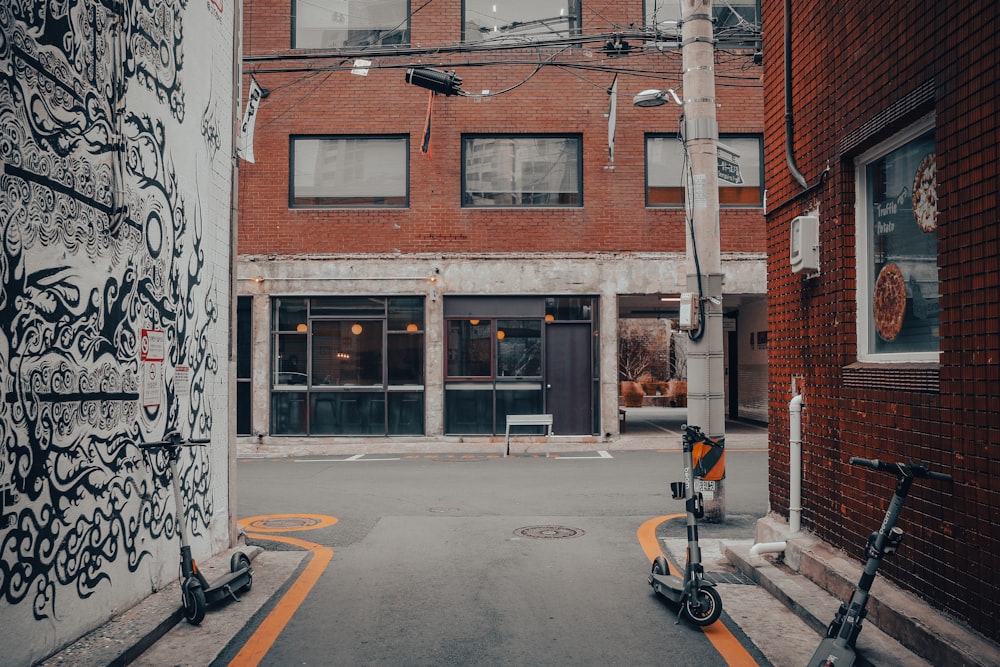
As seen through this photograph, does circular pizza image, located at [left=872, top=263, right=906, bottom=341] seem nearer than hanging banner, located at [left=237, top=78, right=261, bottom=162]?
Yes

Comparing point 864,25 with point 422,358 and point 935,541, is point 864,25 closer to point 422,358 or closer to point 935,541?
point 935,541

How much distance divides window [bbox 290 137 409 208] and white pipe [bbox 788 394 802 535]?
41.5ft

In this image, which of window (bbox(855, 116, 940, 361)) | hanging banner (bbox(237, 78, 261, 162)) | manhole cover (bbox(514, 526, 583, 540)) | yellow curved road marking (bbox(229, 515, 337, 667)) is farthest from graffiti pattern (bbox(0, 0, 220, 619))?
window (bbox(855, 116, 940, 361))

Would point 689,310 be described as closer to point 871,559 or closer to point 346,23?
point 871,559

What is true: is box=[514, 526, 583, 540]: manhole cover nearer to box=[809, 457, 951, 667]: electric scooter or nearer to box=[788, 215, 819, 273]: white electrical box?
box=[788, 215, 819, 273]: white electrical box

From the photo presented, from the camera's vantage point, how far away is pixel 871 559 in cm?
396

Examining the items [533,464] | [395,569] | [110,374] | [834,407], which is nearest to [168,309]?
[110,374]

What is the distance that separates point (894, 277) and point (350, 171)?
14.1 metres

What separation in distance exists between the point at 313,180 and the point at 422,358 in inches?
181

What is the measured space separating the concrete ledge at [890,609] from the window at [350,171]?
1298 centimetres

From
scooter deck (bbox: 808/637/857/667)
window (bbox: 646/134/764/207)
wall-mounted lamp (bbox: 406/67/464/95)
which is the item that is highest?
wall-mounted lamp (bbox: 406/67/464/95)

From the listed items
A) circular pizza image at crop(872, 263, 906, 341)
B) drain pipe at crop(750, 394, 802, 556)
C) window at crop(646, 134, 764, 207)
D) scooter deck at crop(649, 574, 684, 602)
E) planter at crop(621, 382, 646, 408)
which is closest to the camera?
circular pizza image at crop(872, 263, 906, 341)

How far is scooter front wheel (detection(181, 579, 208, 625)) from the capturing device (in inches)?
207

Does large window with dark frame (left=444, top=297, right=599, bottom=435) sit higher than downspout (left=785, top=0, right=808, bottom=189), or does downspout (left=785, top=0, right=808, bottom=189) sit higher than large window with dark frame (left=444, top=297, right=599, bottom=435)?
downspout (left=785, top=0, right=808, bottom=189)
